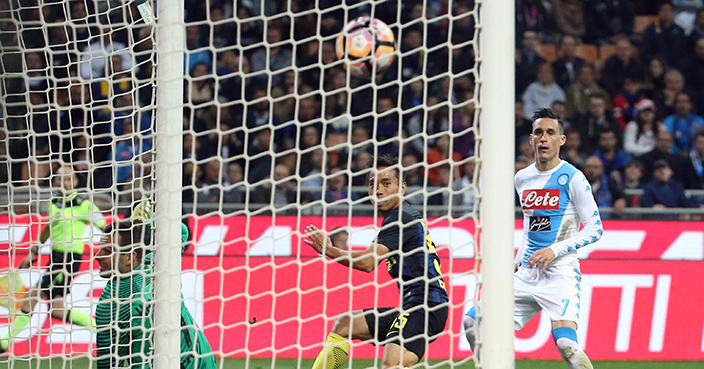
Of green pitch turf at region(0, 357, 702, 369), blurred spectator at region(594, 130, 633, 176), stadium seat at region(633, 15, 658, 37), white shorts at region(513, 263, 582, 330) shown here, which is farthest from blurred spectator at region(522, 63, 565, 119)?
white shorts at region(513, 263, 582, 330)

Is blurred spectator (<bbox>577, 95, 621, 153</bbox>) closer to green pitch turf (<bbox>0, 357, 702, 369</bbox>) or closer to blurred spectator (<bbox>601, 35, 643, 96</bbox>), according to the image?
blurred spectator (<bbox>601, 35, 643, 96</bbox>)

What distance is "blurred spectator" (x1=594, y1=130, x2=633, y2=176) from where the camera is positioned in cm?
820

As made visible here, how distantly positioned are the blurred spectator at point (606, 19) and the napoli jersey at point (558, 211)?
18.3ft

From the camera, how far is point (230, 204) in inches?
285

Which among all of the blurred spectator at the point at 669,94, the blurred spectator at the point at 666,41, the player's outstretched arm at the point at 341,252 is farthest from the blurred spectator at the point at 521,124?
the player's outstretched arm at the point at 341,252

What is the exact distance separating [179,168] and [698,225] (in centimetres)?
521

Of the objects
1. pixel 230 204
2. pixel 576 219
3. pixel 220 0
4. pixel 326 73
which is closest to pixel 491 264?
pixel 576 219

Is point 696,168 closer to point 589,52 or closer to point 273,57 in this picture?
point 589,52

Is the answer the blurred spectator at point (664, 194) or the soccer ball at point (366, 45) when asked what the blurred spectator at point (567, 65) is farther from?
the soccer ball at point (366, 45)

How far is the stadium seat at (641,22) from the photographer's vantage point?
9688 mm

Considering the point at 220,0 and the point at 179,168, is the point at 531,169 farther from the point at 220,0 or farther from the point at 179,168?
Answer: the point at 220,0

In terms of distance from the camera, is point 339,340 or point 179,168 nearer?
point 179,168

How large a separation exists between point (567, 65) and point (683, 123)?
1.43 m

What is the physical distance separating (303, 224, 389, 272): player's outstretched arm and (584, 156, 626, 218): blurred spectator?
4.35 meters
